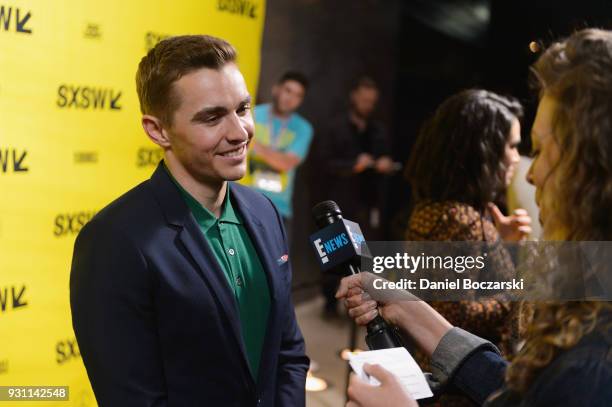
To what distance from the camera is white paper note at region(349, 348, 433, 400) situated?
1103mm

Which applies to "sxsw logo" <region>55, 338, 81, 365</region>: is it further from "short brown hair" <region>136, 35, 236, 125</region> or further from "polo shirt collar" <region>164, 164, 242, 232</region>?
"short brown hair" <region>136, 35, 236, 125</region>

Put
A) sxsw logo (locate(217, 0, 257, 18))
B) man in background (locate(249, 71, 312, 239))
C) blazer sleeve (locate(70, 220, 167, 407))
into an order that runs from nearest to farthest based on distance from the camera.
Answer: blazer sleeve (locate(70, 220, 167, 407)), sxsw logo (locate(217, 0, 257, 18)), man in background (locate(249, 71, 312, 239))

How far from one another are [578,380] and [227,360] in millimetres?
657

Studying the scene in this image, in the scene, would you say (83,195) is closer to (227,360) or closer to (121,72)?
(121,72)

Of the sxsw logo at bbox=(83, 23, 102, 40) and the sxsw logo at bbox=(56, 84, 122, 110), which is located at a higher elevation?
the sxsw logo at bbox=(83, 23, 102, 40)

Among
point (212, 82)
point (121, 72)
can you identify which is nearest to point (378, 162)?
point (121, 72)

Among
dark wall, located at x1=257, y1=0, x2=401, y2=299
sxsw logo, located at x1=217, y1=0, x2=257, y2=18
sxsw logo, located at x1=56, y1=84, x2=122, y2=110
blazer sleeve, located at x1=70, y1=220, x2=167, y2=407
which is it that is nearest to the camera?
blazer sleeve, located at x1=70, y1=220, x2=167, y2=407

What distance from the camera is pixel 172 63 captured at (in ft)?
4.29

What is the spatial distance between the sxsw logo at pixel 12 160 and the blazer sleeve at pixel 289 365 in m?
0.72

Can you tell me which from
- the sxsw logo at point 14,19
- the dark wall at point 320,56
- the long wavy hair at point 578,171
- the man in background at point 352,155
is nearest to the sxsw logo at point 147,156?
the sxsw logo at point 14,19

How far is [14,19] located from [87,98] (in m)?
0.29

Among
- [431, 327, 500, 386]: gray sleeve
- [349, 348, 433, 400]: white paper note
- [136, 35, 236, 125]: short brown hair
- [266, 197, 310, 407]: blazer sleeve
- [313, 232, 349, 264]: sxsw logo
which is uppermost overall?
[136, 35, 236, 125]: short brown hair

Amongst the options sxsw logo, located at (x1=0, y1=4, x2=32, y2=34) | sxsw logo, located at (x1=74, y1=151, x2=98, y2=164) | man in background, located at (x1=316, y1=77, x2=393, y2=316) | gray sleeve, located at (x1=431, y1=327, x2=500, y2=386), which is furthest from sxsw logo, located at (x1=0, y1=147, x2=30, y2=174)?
man in background, located at (x1=316, y1=77, x2=393, y2=316)

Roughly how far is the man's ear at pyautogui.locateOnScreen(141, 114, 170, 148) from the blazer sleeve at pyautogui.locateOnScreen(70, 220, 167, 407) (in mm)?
228
